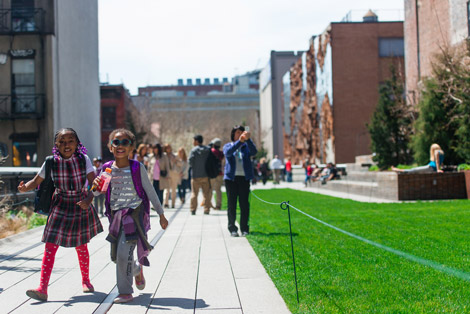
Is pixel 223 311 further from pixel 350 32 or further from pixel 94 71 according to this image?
pixel 350 32

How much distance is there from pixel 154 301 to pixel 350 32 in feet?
125

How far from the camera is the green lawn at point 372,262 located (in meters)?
5.31

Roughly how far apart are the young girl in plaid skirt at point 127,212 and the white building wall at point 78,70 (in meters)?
24.5

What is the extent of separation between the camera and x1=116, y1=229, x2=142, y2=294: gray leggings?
19.1ft

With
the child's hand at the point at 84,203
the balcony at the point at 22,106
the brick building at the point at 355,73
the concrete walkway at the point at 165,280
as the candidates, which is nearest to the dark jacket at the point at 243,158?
the concrete walkway at the point at 165,280

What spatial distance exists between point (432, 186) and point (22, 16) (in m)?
21.0

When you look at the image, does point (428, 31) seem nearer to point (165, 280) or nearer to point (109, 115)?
point (165, 280)

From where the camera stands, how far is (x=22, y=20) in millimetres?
29719

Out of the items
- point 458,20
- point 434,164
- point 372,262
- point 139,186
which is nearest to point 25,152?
point 434,164

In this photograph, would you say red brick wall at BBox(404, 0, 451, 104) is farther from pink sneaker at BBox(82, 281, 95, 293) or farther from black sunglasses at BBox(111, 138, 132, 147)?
pink sneaker at BBox(82, 281, 95, 293)

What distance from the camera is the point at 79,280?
22.9 feet

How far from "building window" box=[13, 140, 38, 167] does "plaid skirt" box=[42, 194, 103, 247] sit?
79.6 ft

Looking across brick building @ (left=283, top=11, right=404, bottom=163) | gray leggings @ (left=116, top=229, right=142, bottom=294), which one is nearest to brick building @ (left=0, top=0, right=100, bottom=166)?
brick building @ (left=283, top=11, right=404, bottom=163)

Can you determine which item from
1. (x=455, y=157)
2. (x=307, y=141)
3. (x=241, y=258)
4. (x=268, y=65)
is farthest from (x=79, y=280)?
(x=268, y=65)
